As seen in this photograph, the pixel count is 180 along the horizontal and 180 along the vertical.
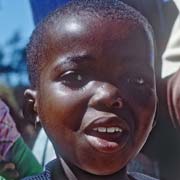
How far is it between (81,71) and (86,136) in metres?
0.09

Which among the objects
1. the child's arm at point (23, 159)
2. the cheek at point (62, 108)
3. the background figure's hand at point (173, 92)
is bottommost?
the child's arm at point (23, 159)

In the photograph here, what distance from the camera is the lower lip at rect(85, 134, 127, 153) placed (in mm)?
629

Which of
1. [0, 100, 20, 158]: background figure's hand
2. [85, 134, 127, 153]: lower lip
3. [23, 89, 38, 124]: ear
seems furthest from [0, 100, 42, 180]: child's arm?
[85, 134, 127, 153]: lower lip

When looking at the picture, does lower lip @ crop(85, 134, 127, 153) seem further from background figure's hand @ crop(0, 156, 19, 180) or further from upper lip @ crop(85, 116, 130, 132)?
background figure's hand @ crop(0, 156, 19, 180)

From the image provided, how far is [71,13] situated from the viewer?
673 millimetres

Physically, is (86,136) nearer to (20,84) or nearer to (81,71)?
(81,71)

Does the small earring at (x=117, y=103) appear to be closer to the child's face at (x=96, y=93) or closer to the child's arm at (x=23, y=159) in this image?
the child's face at (x=96, y=93)

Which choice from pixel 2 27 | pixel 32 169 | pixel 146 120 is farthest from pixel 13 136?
pixel 146 120

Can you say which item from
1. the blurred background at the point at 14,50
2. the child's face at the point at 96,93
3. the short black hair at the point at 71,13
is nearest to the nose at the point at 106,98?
the child's face at the point at 96,93

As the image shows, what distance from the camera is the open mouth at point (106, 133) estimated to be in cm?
63

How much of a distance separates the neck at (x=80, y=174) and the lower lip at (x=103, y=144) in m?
0.07

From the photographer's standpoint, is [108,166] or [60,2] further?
[60,2]

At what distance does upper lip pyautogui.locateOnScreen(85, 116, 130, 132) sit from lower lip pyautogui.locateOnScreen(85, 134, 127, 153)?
2 cm

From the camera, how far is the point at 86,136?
63cm
